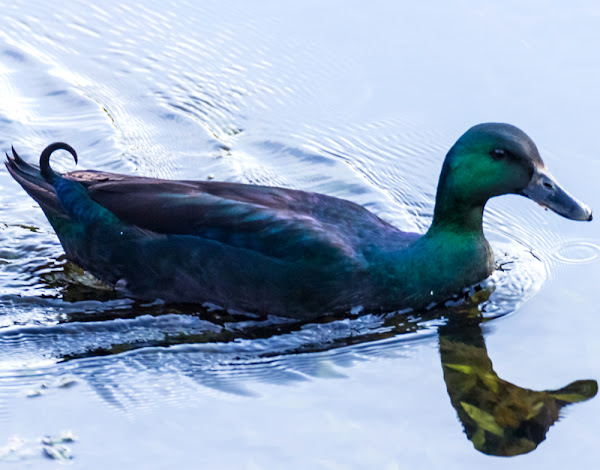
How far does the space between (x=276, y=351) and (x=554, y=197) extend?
1.88 metres

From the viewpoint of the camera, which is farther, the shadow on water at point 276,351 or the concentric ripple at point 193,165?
the concentric ripple at point 193,165

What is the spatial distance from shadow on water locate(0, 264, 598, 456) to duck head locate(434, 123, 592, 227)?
0.74m

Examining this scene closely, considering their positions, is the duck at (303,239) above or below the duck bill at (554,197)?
below

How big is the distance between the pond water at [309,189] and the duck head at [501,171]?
705 mm

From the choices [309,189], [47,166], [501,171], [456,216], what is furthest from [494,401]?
[47,166]

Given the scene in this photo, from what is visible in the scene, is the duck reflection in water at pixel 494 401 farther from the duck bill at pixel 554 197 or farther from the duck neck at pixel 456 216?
the duck bill at pixel 554 197

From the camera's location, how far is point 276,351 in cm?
651

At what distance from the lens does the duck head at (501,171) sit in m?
6.66

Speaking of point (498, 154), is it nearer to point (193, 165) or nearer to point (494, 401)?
point (494, 401)

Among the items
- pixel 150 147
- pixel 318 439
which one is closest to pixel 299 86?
pixel 150 147

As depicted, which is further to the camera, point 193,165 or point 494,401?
point 193,165

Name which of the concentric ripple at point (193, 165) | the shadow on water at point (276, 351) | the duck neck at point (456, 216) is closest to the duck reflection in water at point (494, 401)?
the shadow on water at point (276, 351)

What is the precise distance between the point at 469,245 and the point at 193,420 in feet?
6.94

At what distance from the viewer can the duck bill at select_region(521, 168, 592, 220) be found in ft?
21.9
